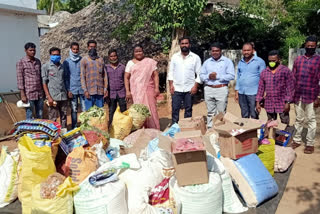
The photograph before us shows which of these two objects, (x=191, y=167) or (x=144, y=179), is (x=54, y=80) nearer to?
(x=144, y=179)

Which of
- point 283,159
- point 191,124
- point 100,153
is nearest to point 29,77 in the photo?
point 100,153

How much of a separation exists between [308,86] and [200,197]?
2.80 m

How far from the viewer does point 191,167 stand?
292cm

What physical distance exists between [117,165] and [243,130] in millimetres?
1534

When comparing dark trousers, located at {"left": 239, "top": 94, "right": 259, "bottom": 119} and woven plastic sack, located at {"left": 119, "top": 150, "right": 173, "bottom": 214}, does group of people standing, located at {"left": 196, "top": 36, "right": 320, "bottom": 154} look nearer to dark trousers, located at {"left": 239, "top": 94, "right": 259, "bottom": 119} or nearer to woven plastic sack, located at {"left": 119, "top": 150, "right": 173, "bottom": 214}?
dark trousers, located at {"left": 239, "top": 94, "right": 259, "bottom": 119}

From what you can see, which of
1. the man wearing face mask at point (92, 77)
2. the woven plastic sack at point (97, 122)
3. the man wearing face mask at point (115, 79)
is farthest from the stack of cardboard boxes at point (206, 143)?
the man wearing face mask at point (92, 77)

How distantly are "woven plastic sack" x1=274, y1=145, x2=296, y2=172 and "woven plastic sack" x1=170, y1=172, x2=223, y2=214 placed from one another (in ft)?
4.94

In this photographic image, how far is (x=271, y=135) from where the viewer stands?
14.3ft

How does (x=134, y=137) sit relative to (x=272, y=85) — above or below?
below

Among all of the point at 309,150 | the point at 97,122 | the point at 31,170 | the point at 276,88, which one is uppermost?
the point at 276,88

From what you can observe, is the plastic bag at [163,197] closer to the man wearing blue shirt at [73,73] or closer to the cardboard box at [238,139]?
the cardboard box at [238,139]

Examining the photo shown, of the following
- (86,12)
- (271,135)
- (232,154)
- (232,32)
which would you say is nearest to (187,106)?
(271,135)

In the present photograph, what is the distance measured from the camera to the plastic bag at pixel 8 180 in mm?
3398

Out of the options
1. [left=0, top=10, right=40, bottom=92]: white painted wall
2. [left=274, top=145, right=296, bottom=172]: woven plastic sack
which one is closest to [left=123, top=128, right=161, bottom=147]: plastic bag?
[left=274, top=145, right=296, bottom=172]: woven plastic sack
